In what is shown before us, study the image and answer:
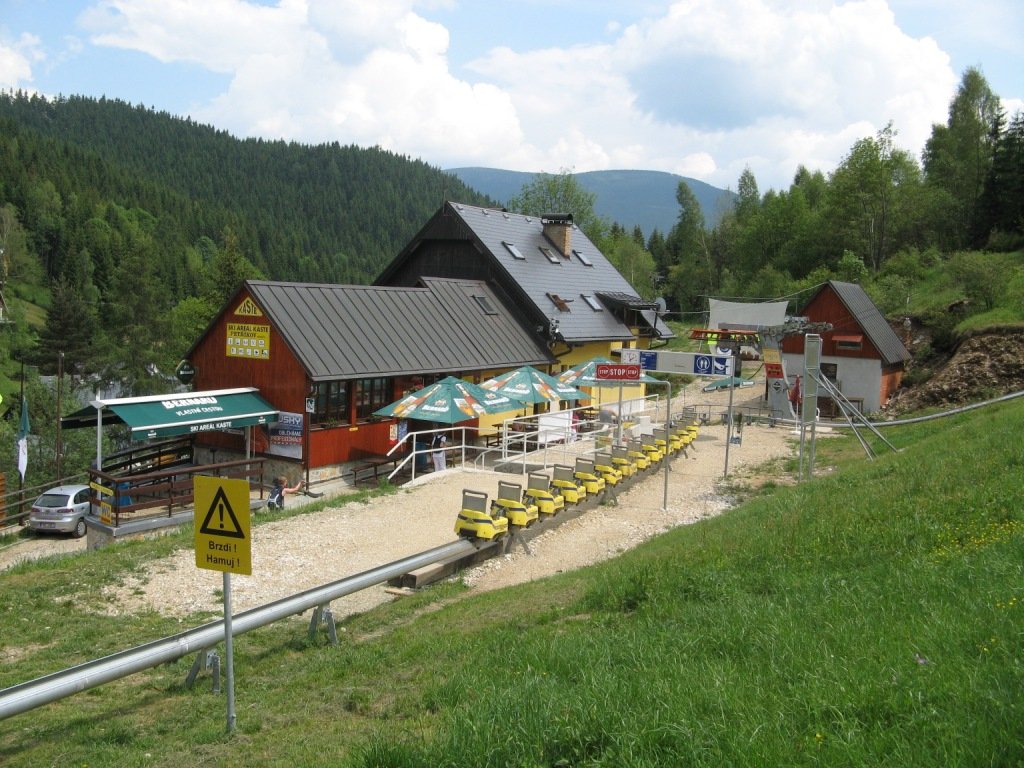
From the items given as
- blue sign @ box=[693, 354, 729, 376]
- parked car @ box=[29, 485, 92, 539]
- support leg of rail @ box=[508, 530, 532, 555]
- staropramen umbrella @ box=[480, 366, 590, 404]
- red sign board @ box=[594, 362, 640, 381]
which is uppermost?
blue sign @ box=[693, 354, 729, 376]

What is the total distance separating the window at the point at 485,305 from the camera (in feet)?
105

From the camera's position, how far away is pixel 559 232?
40.1 meters

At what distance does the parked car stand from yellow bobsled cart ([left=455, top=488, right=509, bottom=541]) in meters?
16.1

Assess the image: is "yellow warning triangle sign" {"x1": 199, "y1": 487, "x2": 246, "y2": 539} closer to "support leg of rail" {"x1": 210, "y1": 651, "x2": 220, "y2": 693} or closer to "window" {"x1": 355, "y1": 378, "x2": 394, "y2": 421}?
"support leg of rail" {"x1": 210, "y1": 651, "x2": 220, "y2": 693}

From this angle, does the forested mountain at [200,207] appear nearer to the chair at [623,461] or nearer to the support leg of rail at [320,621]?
the chair at [623,461]

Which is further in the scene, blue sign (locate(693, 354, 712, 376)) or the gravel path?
blue sign (locate(693, 354, 712, 376))

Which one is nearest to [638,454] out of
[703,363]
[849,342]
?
[703,363]

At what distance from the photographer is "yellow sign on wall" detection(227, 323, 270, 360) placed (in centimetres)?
2397

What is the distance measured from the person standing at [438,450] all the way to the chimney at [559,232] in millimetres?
16963

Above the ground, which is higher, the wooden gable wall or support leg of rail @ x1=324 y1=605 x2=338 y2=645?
the wooden gable wall

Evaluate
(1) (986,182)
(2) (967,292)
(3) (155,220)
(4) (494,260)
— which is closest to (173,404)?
(4) (494,260)

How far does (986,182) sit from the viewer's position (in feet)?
183

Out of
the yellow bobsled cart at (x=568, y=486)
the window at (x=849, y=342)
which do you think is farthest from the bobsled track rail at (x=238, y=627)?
the window at (x=849, y=342)

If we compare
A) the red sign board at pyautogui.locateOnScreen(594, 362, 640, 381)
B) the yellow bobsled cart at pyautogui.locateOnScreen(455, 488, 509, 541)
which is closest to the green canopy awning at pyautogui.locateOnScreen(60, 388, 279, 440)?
the red sign board at pyautogui.locateOnScreen(594, 362, 640, 381)
